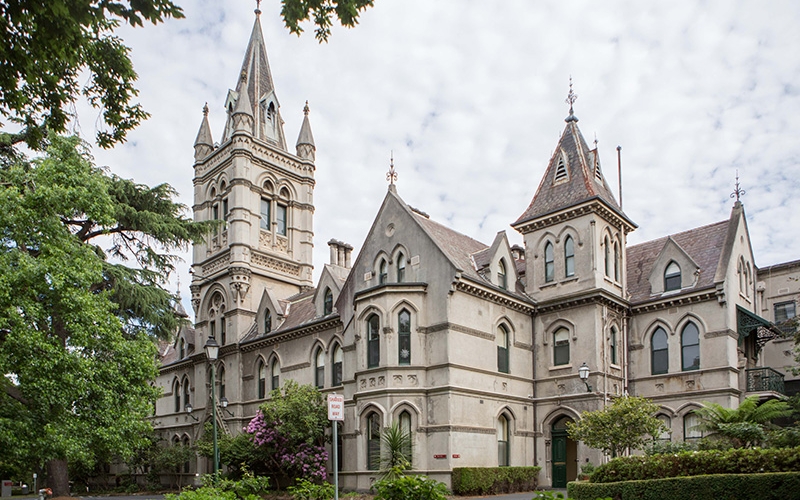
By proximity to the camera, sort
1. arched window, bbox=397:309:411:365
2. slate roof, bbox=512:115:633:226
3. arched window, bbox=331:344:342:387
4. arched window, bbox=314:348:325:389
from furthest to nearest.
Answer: arched window, bbox=314:348:325:389 → arched window, bbox=331:344:342:387 → slate roof, bbox=512:115:633:226 → arched window, bbox=397:309:411:365

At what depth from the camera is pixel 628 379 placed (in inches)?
1171

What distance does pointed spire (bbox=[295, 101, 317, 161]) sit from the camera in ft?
149

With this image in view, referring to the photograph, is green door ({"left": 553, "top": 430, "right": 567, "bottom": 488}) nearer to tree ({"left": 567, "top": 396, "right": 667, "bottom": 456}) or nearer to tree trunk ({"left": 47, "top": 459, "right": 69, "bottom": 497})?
tree ({"left": 567, "top": 396, "right": 667, "bottom": 456})

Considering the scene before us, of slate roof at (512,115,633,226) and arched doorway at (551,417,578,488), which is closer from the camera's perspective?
arched doorway at (551,417,578,488)

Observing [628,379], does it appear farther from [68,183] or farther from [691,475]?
[68,183]

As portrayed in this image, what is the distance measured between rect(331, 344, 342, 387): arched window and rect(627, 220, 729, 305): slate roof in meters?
13.0

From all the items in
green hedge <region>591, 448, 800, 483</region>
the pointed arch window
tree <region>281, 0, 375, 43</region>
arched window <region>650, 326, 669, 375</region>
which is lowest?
green hedge <region>591, 448, 800, 483</region>

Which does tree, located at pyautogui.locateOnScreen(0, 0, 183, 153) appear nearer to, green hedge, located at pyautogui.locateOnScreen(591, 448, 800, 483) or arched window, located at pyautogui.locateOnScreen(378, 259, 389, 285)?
green hedge, located at pyautogui.locateOnScreen(591, 448, 800, 483)

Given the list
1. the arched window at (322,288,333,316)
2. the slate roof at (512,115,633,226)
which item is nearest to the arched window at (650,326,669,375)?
the slate roof at (512,115,633,226)

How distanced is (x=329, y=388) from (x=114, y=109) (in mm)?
24250

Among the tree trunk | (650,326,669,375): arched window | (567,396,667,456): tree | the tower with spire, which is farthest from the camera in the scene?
the tower with spire

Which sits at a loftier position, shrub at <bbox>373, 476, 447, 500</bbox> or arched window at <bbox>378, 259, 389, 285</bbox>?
arched window at <bbox>378, 259, 389, 285</bbox>

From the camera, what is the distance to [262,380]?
3781 centimetres

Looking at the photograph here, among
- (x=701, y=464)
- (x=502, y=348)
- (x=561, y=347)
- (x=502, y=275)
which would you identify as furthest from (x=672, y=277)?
(x=701, y=464)
